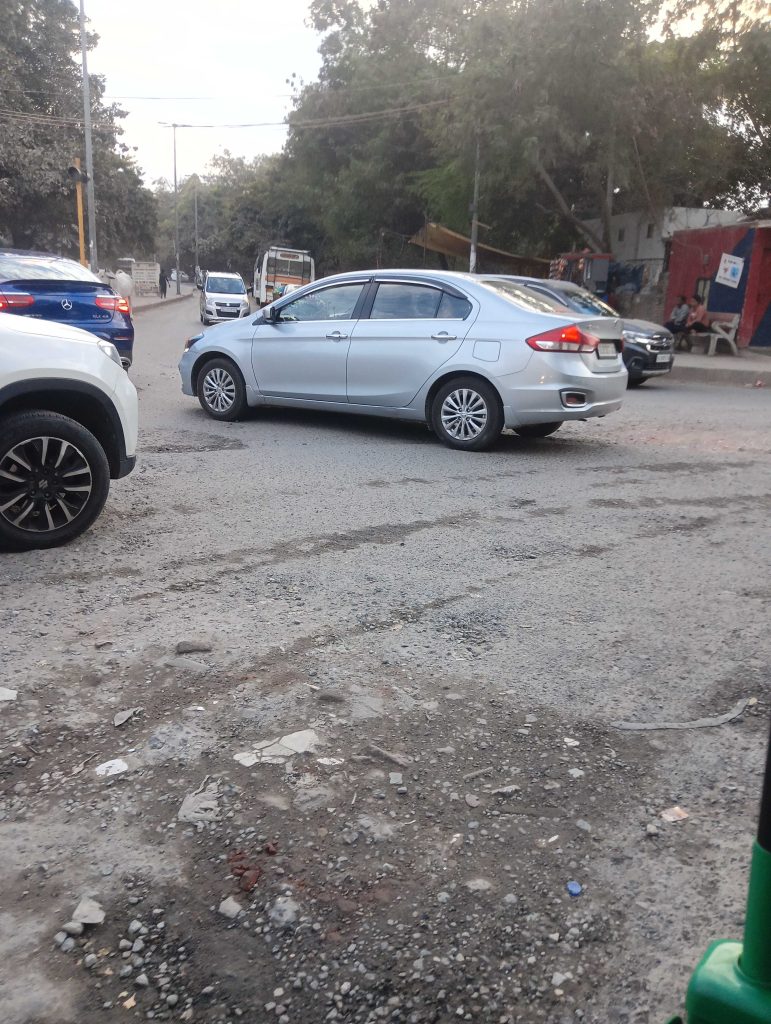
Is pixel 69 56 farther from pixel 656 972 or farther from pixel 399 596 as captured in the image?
pixel 656 972

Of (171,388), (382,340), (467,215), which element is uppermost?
(467,215)

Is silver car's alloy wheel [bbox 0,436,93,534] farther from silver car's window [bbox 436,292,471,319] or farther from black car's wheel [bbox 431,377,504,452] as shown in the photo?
silver car's window [bbox 436,292,471,319]

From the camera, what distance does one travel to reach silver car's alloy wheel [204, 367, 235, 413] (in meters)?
9.87

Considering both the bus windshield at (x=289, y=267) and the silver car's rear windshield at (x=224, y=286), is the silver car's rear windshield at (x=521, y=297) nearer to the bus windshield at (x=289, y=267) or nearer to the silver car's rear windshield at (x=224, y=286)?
the silver car's rear windshield at (x=224, y=286)

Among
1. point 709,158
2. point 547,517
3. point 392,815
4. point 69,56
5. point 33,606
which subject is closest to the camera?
point 392,815

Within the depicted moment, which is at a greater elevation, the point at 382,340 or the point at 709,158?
the point at 709,158

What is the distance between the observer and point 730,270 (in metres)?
22.4

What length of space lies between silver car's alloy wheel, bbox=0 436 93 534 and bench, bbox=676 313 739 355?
62.9 feet

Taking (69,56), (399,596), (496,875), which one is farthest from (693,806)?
(69,56)

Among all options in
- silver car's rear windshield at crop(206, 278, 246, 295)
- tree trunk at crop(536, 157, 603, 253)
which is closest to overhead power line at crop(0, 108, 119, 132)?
silver car's rear windshield at crop(206, 278, 246, 295)

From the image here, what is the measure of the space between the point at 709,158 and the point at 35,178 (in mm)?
24976

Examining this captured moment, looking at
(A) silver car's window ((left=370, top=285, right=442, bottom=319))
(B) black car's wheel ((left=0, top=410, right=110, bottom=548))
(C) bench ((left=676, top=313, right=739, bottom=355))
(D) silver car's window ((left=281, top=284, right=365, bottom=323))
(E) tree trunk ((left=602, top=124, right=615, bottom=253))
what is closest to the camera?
(B) black car's wheel ((left=0, top=410, right=110, bottom=548))

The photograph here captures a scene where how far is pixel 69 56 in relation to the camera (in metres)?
38.7

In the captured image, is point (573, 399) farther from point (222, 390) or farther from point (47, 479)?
point (47, 479)
